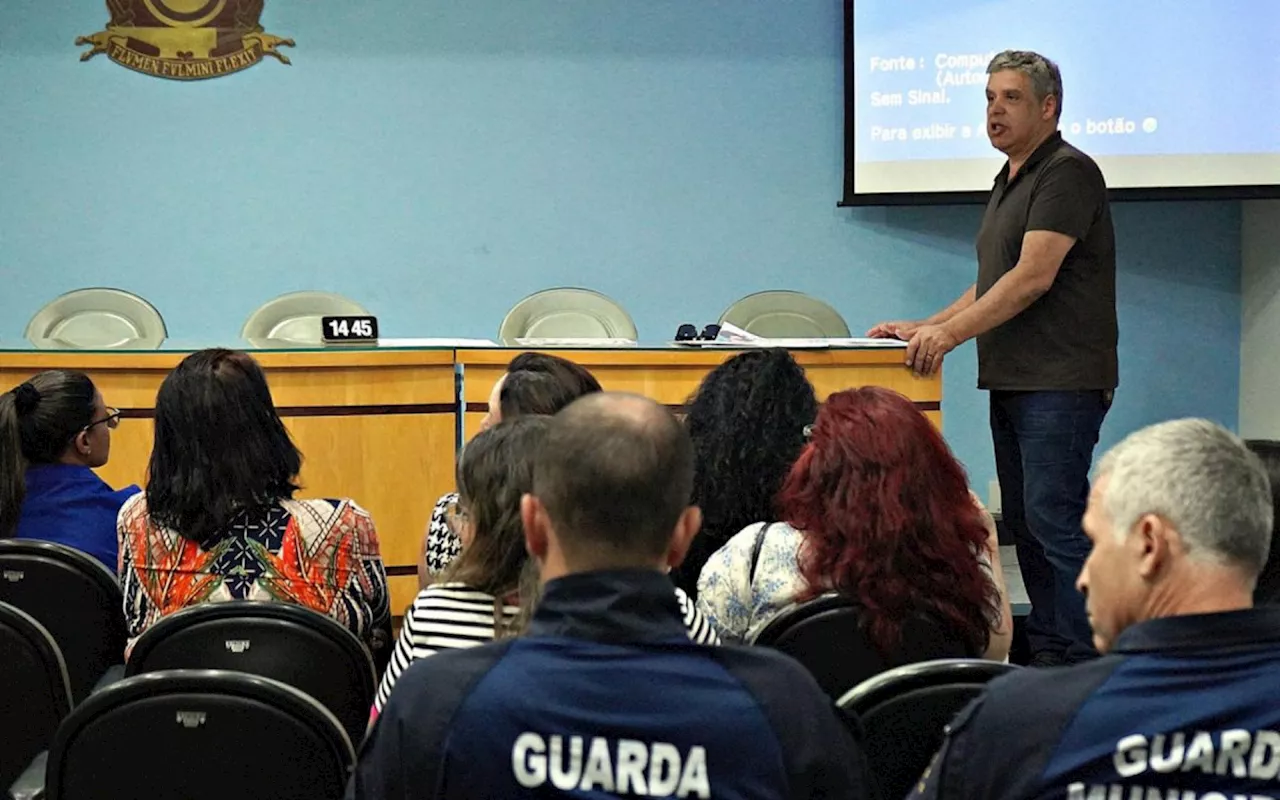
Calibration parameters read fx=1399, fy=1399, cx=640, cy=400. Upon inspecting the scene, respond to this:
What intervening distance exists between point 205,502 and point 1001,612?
155 cm

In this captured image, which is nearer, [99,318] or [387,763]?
[387,763]


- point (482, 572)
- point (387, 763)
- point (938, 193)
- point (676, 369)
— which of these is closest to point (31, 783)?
point (482, 572)

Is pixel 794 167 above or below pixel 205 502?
above

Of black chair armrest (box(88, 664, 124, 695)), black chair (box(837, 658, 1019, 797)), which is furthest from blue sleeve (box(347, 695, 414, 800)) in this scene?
black chair armrest (box(88, 664, 124, 695))

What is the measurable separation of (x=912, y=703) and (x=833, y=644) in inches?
14.5

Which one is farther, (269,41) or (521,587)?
(269,41)

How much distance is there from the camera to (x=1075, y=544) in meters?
4.00

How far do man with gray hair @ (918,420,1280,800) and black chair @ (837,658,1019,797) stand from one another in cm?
42

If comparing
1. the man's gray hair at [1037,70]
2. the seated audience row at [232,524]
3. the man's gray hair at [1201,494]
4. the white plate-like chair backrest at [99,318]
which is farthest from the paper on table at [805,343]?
the man's gray hair at [1201,494]

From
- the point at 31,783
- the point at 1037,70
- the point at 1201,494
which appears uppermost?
the point at 1037,70

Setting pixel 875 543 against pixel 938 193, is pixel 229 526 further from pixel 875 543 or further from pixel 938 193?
pixel 938 193

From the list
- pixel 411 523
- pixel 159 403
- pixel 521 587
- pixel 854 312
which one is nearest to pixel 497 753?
pixel 521 587

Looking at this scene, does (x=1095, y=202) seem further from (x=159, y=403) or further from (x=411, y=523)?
(x=159, y=403)

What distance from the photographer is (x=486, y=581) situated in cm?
212
